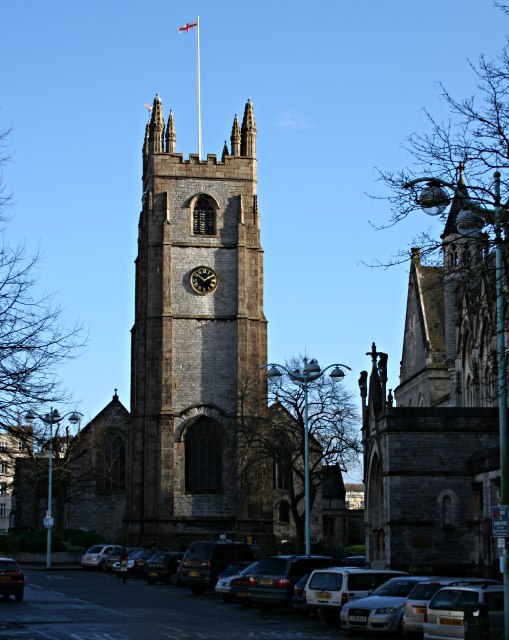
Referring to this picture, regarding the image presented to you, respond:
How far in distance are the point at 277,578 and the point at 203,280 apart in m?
41.5

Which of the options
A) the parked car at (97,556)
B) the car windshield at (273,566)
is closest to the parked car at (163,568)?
the parked car at (97,556)

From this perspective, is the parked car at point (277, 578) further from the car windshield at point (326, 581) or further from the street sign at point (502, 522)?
the street sign at point (502, 522)

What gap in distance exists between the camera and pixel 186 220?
237 ft

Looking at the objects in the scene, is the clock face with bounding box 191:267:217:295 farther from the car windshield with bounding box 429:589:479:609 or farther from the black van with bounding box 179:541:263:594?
the car windshield with bounding box 429:589:479:609

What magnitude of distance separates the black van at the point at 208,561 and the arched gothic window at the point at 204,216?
35205 millimetres

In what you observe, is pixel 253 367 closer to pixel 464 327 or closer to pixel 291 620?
pixel 464 327

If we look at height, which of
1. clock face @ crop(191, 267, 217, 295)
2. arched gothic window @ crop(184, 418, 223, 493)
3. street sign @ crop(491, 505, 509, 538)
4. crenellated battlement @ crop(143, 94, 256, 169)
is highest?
crenellated battlement @ crop(143, 94, 256, 169)

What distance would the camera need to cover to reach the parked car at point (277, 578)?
30469 millimetres

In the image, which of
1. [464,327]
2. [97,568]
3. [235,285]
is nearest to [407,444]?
[464,327]

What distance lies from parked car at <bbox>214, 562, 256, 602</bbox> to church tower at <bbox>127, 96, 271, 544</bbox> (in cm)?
3064

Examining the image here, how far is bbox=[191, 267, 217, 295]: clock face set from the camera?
70.9 m

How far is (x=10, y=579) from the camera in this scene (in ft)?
109

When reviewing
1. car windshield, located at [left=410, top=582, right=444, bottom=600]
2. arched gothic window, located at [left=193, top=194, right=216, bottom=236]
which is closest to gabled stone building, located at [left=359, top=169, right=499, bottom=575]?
car windshield, located at [left=410, top=582, right=444, bottom=600]

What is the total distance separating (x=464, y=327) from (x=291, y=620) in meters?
22.1
